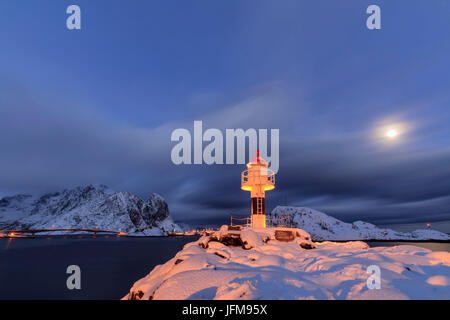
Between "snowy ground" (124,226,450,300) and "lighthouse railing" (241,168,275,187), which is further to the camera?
"lighthouse railing" (241,168,275,187)

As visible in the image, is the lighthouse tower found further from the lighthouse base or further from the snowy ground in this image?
the snowy ground

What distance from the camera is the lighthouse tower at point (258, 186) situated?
2189 cm

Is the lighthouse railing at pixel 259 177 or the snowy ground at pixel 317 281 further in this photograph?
the lighthouse railing at pixel 259 177

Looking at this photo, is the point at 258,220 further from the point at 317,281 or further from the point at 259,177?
the point at 317,281

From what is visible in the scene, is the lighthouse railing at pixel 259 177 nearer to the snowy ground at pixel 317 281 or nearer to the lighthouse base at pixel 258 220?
the lighthouse base at pixel 258 220

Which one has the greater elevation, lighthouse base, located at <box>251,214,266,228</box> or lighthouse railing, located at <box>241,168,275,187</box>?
lighthouse railing, located at <box>241,168,275,187</box>

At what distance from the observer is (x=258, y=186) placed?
22.1 metres


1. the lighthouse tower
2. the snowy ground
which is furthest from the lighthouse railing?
the snowy ground

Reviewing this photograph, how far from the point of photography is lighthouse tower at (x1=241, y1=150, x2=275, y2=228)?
2189 cm

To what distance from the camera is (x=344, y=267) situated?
7734 mm

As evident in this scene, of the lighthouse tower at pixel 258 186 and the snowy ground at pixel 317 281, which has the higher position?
the lighthouse tower at pixel 258 186

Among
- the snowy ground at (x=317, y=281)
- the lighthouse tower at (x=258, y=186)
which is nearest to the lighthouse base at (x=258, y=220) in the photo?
the lighthouse tower at (x=258, y=186)

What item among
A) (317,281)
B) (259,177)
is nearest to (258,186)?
(259,177)
